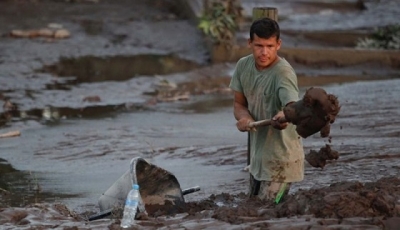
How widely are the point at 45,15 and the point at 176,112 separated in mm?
7223

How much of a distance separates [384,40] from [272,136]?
1042 cm

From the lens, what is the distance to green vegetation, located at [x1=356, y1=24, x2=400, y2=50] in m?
16.9

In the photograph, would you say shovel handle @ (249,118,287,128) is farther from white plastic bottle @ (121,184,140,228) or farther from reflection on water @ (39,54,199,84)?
reflection on water @ (39,54,199,84)

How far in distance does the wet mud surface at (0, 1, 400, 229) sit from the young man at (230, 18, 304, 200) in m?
0.16

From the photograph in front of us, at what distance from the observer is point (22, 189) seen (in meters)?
9.09

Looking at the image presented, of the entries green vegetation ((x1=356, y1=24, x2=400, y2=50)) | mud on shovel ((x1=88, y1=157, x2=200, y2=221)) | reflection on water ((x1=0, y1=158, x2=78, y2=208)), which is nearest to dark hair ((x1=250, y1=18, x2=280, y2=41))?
mud on shovel ((x1=88, y1=157, x2=200, y2=221))

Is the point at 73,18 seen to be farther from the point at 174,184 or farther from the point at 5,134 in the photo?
the point at 174,184

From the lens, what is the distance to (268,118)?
718 centimetres

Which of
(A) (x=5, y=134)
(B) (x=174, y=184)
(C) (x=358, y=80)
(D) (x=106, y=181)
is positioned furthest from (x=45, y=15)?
(B) (x=174, y=184)

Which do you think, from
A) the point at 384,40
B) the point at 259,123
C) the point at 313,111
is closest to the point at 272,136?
the point at 259,123

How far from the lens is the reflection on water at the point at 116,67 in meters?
15.8

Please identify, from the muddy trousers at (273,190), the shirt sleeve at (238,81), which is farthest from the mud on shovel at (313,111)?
the shirt sleeve at (238,81)

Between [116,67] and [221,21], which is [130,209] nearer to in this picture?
[221,21]

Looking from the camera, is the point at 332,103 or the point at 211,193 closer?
the point at 332,103
